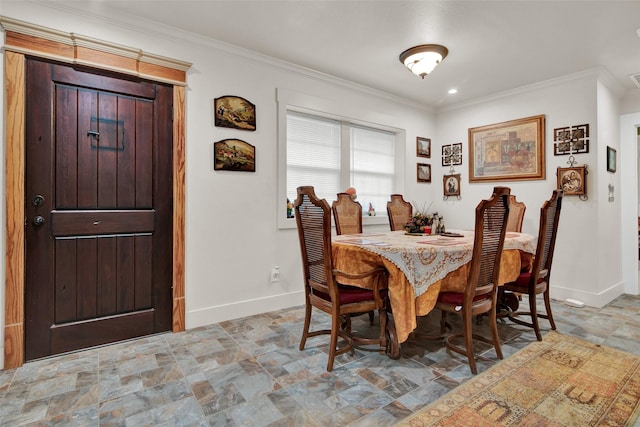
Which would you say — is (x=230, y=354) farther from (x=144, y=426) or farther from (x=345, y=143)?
(x=345, y=143)

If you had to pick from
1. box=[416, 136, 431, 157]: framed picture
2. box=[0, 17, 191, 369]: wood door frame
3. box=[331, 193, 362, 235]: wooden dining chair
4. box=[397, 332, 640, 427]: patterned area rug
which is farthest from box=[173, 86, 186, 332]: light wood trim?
box=[416, 136, 431, 157]: framed picture

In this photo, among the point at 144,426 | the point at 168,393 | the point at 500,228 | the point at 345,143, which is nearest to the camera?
the point at 144,426

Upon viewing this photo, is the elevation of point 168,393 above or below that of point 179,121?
below

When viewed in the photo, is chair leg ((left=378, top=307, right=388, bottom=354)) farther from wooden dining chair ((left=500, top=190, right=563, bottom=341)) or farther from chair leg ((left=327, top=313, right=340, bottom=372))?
wooden dining chair ((left=500, top=190, right=563, bottom=341))

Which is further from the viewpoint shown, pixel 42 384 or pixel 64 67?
pixel 64 67

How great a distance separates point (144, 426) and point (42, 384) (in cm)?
90

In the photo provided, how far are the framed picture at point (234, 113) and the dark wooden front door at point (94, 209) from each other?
0.42 m

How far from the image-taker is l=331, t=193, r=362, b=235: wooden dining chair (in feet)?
10.6

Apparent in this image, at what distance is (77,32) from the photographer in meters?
2.32

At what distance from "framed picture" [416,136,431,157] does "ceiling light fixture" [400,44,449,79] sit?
170 cm

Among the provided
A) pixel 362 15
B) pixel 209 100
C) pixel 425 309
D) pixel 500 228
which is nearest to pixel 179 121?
pixel 209 100

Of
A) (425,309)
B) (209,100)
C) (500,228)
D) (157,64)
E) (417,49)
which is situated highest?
(417,49)

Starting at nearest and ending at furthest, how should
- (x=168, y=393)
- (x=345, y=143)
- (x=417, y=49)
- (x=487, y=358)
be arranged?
(x=168, y=393) → (x=487, y=358) → (x=417, y=49) → (x=345, y=143)

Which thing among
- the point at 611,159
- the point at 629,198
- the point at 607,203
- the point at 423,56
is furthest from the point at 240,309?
the point at 629,198
